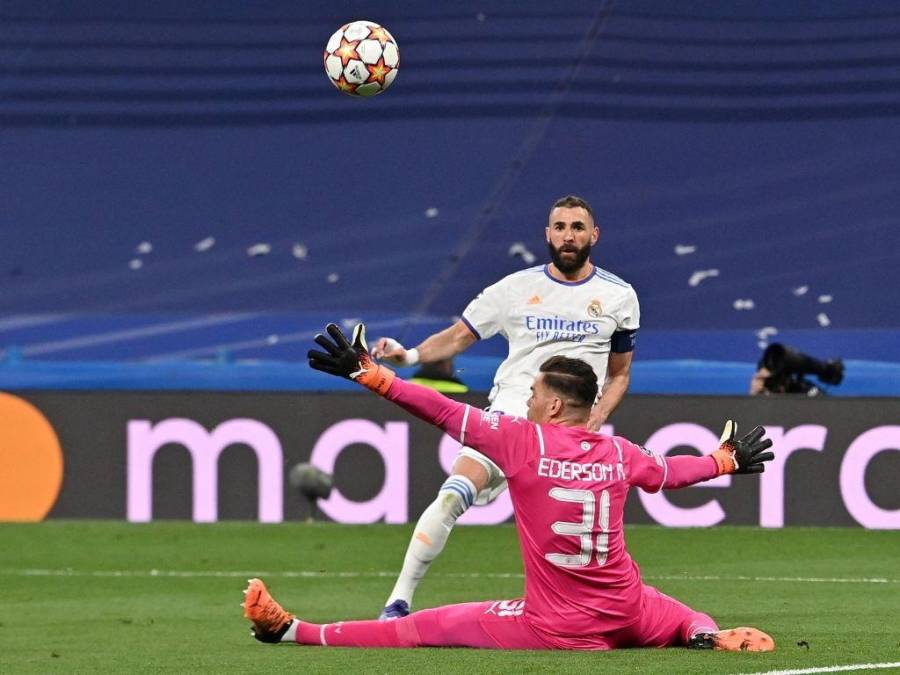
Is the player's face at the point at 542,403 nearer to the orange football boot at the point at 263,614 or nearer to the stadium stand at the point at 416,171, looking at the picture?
the orange football boot at the point at 263,614

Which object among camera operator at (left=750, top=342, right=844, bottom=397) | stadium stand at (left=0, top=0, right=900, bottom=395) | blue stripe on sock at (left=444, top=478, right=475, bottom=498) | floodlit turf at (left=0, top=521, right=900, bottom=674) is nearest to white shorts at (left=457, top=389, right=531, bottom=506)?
blue stripe on sock at (left=444, top=478, right=475, bottom=498)

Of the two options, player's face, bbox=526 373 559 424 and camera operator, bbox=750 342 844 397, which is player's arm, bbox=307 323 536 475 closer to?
player's face, bbox=526 373 559 424

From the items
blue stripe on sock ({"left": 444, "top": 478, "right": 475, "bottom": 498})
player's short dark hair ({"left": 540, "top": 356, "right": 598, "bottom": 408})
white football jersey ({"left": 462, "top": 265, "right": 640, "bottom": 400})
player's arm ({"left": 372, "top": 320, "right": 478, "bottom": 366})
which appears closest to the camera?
player's short dark hair ({"left": 540, "top": 356, "right": 598, "bottom": 408})

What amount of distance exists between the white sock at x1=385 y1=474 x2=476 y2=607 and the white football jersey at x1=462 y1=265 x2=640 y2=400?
68 cm

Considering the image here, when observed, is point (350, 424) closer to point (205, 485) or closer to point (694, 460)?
point (205, 485)

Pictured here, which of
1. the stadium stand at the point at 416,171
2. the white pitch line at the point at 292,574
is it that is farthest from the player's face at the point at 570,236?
the stadium stand at the point at 416,171

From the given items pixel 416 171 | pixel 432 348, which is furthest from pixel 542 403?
pixel 416 171

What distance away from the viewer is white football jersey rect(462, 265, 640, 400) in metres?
8.04

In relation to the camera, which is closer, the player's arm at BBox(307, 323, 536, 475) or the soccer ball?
the player's arm at BBox(307, 323, 536, 475)

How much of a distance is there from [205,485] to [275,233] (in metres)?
6.29

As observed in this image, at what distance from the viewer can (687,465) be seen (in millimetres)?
6129

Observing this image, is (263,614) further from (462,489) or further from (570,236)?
(570,236)

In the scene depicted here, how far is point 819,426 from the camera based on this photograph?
12367 millimetres

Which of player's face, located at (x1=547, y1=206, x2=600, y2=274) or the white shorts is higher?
player's face, located at (x1=547, y1=206, x2=600, y2=274)
